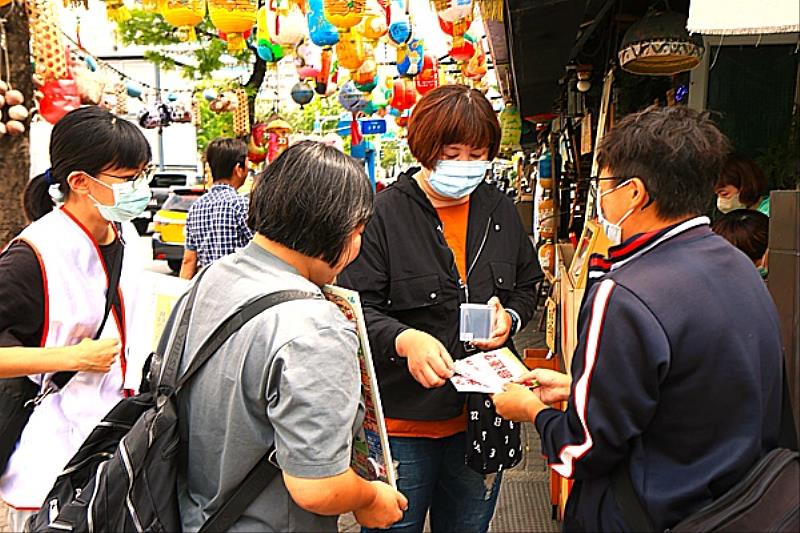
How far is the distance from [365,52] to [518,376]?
25.2ft

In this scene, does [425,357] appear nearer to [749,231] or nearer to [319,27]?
[749,231]

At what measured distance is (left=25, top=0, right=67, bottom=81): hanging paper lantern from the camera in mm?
5855

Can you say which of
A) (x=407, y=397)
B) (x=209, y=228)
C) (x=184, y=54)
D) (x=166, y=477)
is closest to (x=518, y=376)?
(x=407, y=397)

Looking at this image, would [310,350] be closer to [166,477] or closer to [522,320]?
[166,477]

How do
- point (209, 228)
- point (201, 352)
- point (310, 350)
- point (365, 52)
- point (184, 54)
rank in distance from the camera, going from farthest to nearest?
point (184, 54) → point (365, 52) → point (209, 228) → point (201, 352) → point (310, 350)

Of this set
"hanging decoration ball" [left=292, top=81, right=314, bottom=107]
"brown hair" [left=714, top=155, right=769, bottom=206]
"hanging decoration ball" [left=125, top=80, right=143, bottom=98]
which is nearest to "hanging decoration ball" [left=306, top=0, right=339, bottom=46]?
"brown hair" [left=714, top=155, right=769, bottom=206]

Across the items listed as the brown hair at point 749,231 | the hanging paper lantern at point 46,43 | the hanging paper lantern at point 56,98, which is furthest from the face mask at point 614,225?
the hanging paper lantern at point 56,98

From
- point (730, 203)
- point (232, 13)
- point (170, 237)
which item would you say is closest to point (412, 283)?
point (730, 203)

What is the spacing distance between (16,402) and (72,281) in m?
0.41

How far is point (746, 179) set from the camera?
14.4 ft

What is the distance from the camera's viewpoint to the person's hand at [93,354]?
7.61ft

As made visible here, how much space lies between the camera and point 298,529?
177 centimetres

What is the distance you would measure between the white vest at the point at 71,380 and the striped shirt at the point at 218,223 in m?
3.45

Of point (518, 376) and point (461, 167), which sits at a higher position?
point (461, 167)
